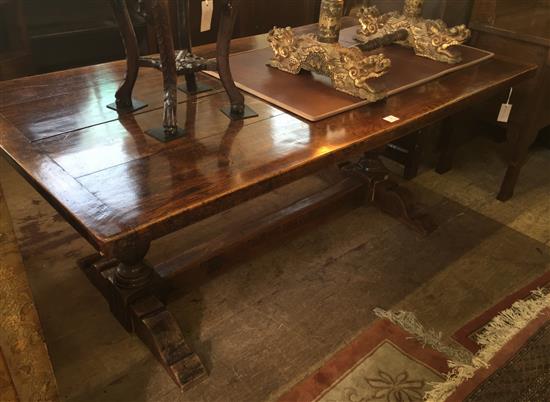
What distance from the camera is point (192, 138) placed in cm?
127

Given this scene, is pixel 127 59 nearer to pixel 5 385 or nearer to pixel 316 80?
pixel 316 80

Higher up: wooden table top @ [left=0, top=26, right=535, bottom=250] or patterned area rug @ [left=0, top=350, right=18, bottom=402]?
wooden table top @ [left=0, top=26, right=535, bottom=250]

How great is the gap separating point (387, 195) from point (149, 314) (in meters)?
1.11

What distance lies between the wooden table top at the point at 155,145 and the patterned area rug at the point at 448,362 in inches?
21.6

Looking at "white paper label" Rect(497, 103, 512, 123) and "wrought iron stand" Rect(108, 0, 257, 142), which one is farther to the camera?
"white paper label" Rect(497, 103, 512, 123)

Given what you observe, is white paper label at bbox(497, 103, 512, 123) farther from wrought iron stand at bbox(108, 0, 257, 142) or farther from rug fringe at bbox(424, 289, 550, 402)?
wrought iron stand at bbox(108, 0, 257, 142)

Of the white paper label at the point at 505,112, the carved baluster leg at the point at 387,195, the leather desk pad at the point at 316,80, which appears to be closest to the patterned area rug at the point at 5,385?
the leather desk pad at the point at 316,80

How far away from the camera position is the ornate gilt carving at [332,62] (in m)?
1.50

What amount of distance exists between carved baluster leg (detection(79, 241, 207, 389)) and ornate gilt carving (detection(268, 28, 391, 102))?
2.45 ft

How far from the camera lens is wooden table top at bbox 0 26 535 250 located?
101 cm

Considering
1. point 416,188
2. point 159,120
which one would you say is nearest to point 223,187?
point 159,120

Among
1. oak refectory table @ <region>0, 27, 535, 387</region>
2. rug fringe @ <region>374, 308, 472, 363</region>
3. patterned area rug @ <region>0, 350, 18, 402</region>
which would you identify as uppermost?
oak refectory table @ <region>0, 27, 535, 387</region>

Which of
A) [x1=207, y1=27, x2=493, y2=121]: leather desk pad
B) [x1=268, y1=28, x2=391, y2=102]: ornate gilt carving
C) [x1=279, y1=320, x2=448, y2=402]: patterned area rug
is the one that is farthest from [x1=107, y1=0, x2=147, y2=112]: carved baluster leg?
[x1=279, y1=320, x2=448, y2=402]: patterned area rug

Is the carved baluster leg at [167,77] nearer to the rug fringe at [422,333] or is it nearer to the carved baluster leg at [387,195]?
the rug fringe at [422,333]
